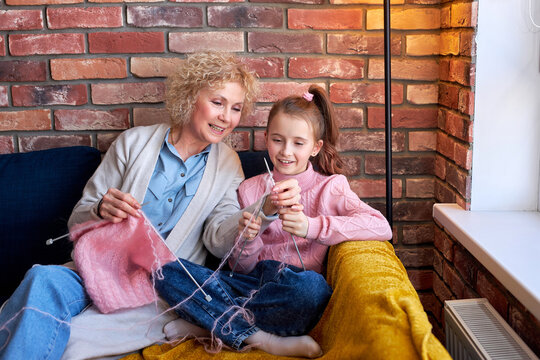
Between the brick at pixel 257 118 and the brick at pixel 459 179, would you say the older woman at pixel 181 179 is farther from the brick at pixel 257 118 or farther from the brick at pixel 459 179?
the brick at pixel 459 179

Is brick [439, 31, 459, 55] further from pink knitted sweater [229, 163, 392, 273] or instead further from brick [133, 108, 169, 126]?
brick [133, 108, 169, 126]

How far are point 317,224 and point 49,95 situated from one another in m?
1.13

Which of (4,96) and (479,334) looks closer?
(479,334)

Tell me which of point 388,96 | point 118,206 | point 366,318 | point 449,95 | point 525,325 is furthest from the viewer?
point 449,95

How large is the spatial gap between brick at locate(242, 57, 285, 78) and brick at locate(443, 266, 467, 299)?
92cm

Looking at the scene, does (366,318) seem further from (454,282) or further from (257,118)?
(257,118)

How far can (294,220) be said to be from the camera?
63.2 inches

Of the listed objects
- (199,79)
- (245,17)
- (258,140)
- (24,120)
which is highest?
(245,17)

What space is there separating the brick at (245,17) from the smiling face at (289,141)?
45 cm

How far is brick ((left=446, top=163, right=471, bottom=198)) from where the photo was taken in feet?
5.73

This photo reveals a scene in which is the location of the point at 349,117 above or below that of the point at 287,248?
above

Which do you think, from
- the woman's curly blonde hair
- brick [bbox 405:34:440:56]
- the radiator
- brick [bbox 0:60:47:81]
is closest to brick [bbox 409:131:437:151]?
brick [bbox 405:34:440:56]

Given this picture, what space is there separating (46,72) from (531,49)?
5.32 feet

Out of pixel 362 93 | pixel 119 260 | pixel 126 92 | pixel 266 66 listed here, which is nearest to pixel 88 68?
pixel 126 92
